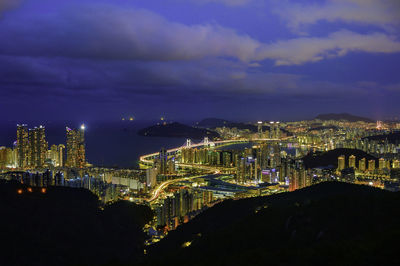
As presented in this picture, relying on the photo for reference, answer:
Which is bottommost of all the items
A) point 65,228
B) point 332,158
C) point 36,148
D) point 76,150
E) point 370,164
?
point 65,228

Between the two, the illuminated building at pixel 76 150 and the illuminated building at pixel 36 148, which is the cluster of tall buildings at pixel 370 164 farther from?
the illuminated building at pixel 36 148

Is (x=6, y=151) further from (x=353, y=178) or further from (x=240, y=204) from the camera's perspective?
(x=353, y=178)

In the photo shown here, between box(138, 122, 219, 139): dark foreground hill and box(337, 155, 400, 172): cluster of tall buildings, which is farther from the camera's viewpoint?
box(138, 122, 219, 139): dark foreground hill

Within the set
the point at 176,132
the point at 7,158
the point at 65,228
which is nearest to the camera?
the point at 65,228

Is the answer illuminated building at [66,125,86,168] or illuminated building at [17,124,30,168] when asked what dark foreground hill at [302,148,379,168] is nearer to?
illuminated building at [66,125,86,168]

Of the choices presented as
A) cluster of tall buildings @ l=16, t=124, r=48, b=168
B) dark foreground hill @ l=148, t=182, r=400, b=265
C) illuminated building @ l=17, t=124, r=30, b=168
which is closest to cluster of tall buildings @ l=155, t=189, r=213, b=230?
dark foreground hill @ l=148, t=182, r=400, b=265

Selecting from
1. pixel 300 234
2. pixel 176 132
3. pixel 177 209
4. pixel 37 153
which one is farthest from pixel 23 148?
pixel 176 132

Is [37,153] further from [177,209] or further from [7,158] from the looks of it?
[177,209]
